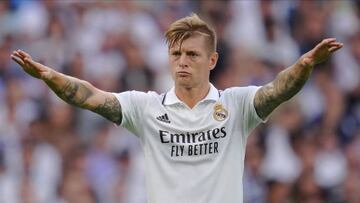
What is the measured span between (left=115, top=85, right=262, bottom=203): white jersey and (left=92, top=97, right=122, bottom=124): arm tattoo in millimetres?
33

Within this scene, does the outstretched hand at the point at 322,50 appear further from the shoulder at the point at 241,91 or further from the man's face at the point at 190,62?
the man's face at the point at 190,62

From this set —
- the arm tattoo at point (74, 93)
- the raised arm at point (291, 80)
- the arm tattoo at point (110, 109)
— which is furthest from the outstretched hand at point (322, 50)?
the arm tattoo at point (74, 93)

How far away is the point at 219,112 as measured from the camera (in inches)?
290

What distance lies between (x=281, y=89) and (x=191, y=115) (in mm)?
603

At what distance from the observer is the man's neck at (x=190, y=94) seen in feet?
24.2

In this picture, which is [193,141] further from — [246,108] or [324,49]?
[324,49]

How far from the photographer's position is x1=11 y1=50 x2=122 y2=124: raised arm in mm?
6949

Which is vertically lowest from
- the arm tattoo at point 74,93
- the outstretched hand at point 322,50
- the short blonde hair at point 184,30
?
the arm tattoo at point 74,93

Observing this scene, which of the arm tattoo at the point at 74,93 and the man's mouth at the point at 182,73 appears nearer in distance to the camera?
the arm tattoo at the point at 74,93

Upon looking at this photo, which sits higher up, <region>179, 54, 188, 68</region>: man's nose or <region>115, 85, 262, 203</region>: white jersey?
<region>179, 54, 188, 68</region>: man's nose

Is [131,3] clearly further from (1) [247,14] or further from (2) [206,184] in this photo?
(2) [206,184]

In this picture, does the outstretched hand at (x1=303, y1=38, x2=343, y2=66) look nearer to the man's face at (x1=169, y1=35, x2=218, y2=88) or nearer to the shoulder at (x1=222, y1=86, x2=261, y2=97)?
the shoulder at (x1=222, y1=86, x2=261, y2=97)

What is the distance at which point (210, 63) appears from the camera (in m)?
7.53

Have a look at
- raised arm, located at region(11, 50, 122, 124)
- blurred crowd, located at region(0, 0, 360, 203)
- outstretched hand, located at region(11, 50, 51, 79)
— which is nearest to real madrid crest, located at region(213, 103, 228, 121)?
raised arm, located at region(11, 50, 122, 124)
